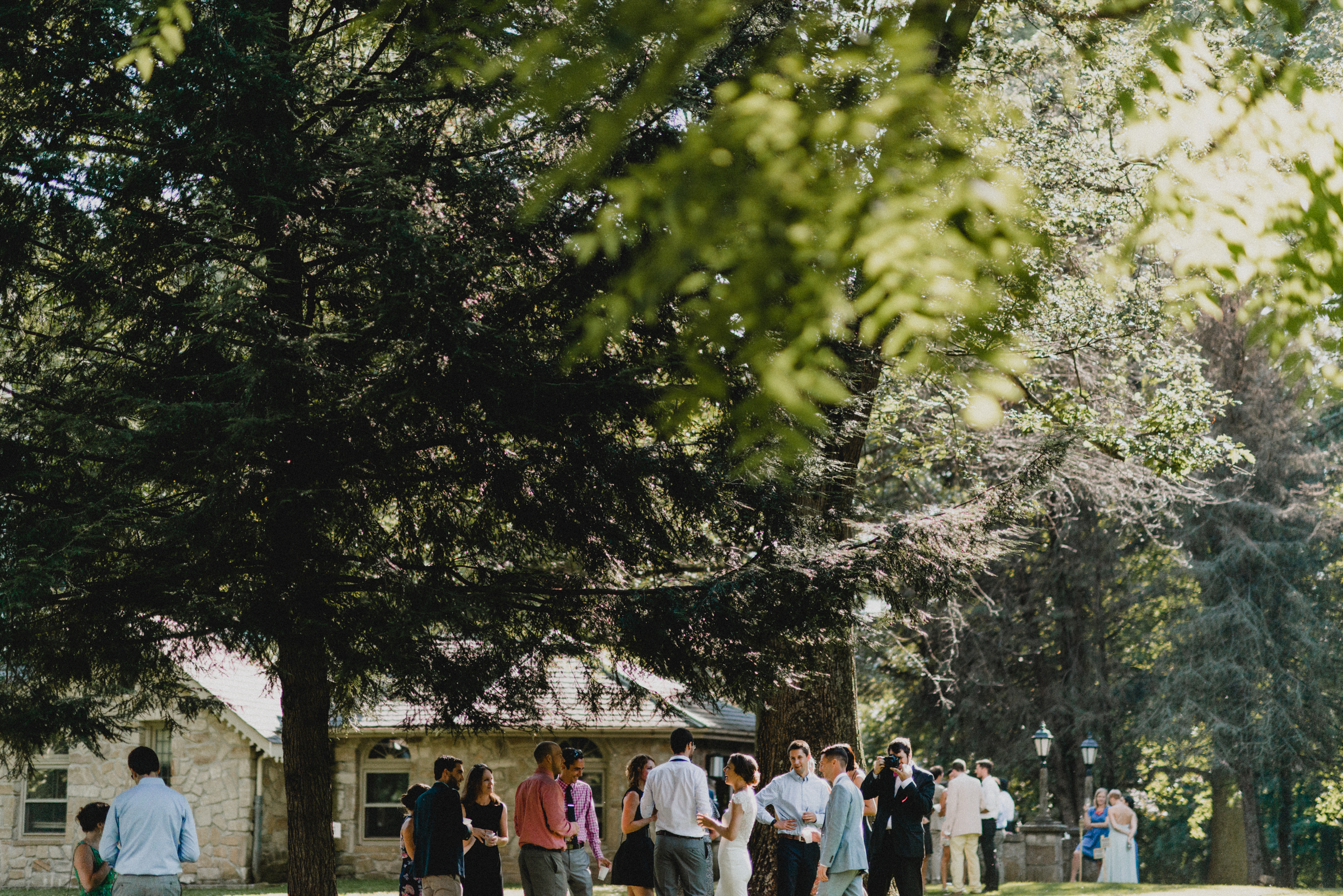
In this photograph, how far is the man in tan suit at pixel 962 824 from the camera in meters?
16.3

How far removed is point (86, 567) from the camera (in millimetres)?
9508

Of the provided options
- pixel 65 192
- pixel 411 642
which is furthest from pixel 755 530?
pixel 65 192

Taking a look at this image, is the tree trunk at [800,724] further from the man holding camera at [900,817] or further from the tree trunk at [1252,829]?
the tree trunk at [1252,829]

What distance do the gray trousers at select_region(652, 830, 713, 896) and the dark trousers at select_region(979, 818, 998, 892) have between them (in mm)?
7538

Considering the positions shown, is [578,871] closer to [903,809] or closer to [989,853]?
[903,809]

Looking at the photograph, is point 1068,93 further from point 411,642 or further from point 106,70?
point 106,70

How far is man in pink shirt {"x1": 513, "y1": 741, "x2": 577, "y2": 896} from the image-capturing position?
1028 centimetres

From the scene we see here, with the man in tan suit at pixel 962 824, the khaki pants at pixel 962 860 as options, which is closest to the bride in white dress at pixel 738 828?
the man in tan suit at pixel 962 824

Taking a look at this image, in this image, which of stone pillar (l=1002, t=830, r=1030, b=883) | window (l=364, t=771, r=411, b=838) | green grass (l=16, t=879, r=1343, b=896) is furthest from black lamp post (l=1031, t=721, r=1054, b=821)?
window (l=364, t=771, r=411, b=838)

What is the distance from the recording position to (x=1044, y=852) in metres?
20.8

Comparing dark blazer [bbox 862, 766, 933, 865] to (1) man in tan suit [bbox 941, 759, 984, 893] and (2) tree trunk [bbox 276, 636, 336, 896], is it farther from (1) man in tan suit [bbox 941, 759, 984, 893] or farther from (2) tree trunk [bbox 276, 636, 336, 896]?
(1) man in tan suit [bbox 941, 759, 984, 893]

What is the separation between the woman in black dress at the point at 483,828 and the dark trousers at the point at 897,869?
3277 mm

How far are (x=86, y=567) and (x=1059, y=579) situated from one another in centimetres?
2513

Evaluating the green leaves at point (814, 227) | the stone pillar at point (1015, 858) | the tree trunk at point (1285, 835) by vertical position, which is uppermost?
the green leaves at point (814, 227)
